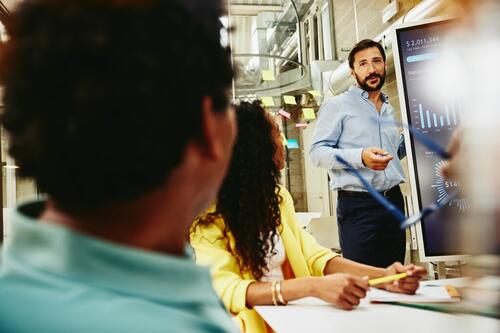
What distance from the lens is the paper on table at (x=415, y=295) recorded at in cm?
110

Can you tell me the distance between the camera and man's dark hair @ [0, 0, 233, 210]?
0.31m

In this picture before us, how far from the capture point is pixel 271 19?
6.12 metres

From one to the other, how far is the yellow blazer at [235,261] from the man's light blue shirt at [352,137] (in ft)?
2.38

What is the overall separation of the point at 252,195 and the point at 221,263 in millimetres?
268

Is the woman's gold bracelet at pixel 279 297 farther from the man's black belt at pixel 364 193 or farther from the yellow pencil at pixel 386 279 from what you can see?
the man's black belt at pixel 364 193

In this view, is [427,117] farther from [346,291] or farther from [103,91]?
[103,91]

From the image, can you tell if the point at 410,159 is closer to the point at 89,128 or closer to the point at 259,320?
the point at 259,320

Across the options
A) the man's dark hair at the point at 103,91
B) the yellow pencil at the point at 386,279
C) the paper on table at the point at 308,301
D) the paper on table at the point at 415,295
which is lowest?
the paper on table at the point at 308,301

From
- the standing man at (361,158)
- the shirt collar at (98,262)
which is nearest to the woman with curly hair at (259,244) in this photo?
the standing man at (361,158)

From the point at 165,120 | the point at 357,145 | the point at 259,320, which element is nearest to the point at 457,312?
the point at 165,120

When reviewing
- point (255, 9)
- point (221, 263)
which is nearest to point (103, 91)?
point (221, 263)

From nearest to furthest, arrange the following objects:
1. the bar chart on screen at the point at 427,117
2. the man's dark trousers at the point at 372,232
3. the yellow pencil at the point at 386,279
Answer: the yellow pencil at the point at 386,279 → the bar chart on screen at the point at 427,117 → the man's dark trousers at the point at 372,232

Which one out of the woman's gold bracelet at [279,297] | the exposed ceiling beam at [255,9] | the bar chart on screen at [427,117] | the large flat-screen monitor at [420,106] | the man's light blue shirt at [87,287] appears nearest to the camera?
the man's light blue shirt at [87,287]

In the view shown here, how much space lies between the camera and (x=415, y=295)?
118 cm
